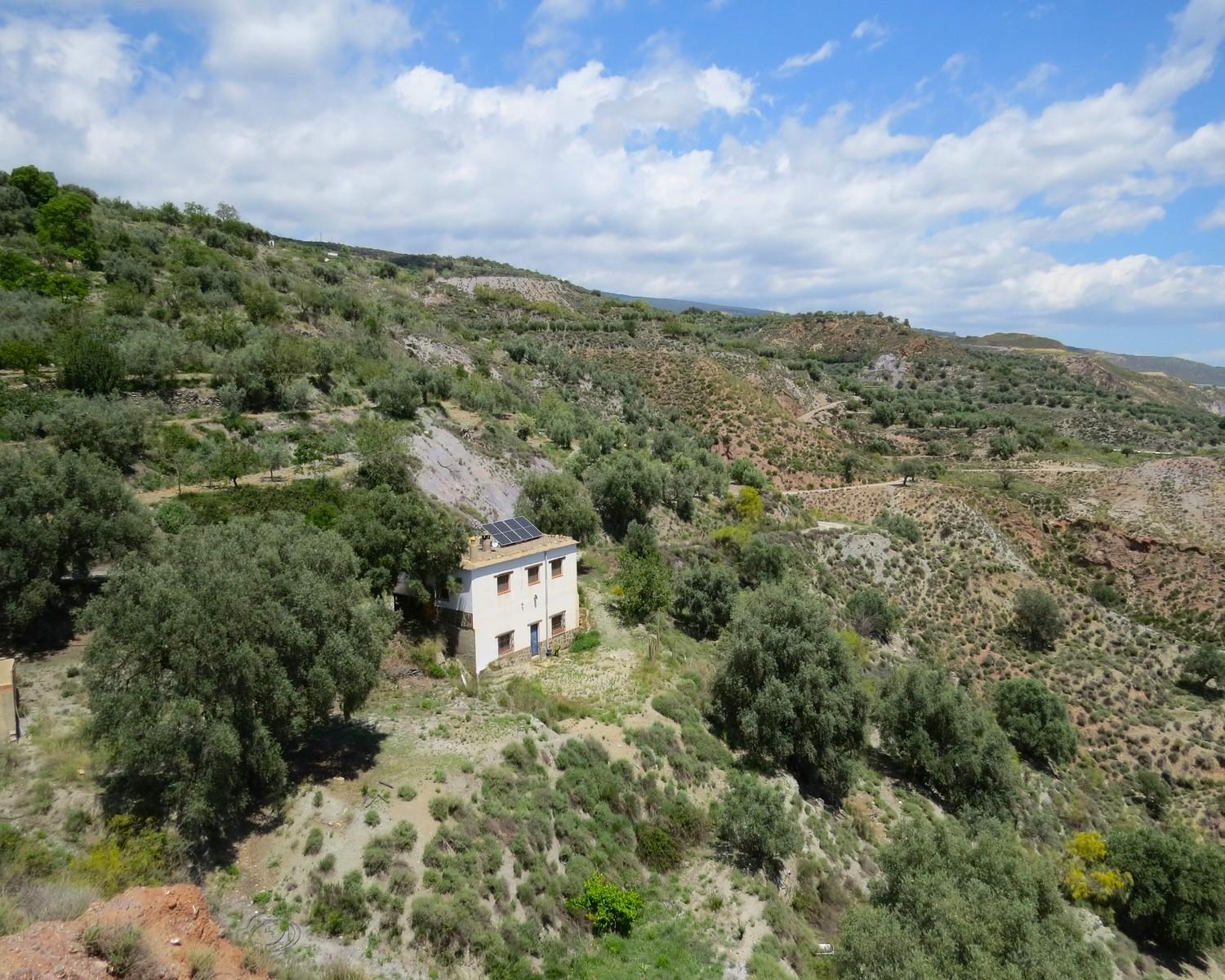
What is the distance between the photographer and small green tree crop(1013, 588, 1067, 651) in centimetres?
3612

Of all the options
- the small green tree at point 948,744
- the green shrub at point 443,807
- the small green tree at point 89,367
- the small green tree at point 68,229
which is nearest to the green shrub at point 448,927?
the green shrub at point 443,807

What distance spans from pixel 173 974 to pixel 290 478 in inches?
821

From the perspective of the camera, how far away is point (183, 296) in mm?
39031

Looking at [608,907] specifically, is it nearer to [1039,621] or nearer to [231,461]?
[231,461]

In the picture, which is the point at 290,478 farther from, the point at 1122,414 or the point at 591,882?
the point at 1122,414

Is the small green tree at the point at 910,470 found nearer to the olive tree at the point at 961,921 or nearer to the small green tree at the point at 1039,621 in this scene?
the small green tree at the point at 1039,621

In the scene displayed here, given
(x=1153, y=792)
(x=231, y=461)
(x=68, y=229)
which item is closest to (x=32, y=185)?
(x=68, y=229)

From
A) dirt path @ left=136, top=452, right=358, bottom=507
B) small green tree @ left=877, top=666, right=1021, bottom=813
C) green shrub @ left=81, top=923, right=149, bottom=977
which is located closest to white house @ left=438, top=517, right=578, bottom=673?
dirt path @ left=136, top=452, right=358, bottom=507

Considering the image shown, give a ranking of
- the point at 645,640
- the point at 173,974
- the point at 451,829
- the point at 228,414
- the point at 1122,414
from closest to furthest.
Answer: the point at 173,974 < the point at 451,829 < the point at 645,640 < the point at 228,414 < the point at 1122,414

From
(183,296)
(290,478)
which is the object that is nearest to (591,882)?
(290,478)

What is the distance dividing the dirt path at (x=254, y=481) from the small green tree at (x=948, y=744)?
23.8 m

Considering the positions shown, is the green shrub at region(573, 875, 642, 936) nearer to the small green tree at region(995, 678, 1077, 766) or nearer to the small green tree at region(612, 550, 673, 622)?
the small green tree at region(612, 550, 673, 622)

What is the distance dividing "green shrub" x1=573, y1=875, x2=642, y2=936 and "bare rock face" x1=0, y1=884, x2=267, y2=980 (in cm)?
661

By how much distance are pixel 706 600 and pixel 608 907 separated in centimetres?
1713
